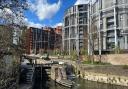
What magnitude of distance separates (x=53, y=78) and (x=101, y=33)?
5860 centimetres

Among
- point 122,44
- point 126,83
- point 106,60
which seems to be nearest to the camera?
point 126,83

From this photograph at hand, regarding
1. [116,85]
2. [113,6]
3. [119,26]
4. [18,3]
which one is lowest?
[116,85]

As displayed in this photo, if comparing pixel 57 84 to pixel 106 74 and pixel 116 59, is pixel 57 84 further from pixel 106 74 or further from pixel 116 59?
pixel 116 59

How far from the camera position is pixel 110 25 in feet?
372

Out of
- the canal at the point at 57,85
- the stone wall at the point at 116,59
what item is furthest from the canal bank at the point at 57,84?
the stone wall at the point at 116,59

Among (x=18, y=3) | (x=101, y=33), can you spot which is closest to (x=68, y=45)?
(x=101, y=33)

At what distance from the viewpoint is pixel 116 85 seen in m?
51.2

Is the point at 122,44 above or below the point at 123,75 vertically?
above

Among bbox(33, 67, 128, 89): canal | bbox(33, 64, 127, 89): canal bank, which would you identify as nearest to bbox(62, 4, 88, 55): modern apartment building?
bbox(33, 64, 127, 89): canal bank

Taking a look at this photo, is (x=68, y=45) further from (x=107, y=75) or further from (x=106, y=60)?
(x=107, y=75)

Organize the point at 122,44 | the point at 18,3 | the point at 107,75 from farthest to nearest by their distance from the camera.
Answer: the point at 122,44
the point at 107,75
the point at 18,3

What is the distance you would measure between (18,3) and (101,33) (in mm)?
101006

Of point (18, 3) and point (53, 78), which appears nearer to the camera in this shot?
point (18, 3)

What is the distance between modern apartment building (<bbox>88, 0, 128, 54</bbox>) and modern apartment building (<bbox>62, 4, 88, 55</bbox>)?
3154 centimetres
